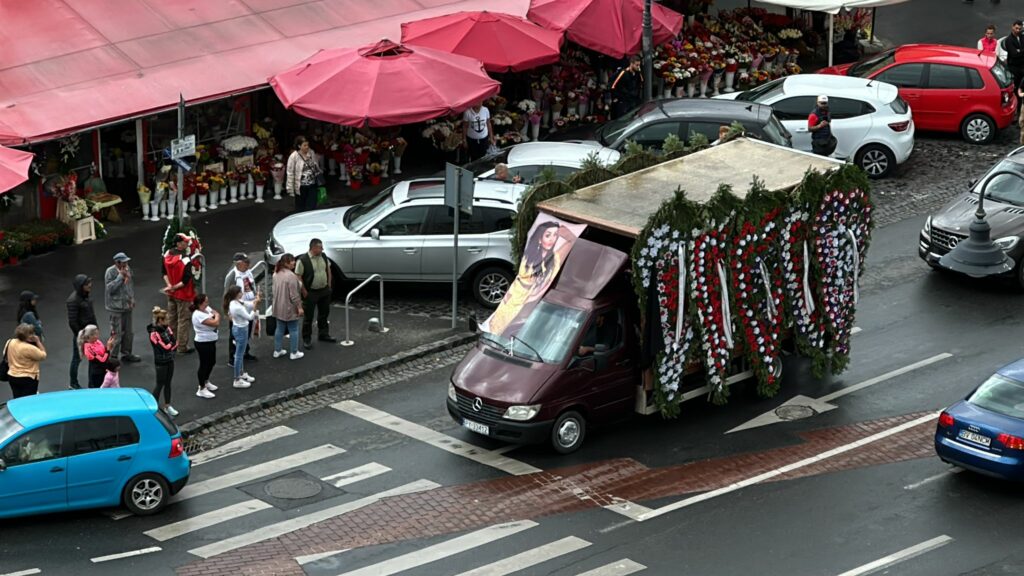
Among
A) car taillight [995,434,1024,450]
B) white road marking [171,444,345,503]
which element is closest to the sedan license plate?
car taillight [995,434,1024,450]

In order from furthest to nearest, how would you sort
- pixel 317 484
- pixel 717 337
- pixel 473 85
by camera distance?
pixel 473 85
pixel 717 337
pixel 317 484

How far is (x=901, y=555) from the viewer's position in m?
18.0

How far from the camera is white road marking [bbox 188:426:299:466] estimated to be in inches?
817

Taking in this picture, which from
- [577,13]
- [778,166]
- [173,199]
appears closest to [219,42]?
[173,199]

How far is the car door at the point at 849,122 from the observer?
1229 inches

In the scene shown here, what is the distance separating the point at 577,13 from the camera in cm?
3347

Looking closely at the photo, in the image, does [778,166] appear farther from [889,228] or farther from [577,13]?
[577,13]

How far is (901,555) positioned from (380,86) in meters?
14.8

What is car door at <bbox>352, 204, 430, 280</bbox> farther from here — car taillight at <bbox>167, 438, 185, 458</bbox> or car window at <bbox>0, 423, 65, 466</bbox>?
car window at <bbox>0, 423, 65, 466</bbox>

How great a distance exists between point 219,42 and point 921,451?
52.4 feet

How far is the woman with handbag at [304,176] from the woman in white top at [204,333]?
6.72 meters

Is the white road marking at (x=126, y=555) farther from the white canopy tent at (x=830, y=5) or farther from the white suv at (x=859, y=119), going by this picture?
the white canopy tent at (x=830, y=5)

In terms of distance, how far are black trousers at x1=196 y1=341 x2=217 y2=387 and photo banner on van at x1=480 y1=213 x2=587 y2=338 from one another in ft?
12.2

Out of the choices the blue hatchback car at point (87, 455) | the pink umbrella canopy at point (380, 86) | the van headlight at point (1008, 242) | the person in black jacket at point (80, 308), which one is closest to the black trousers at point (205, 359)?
the person in black jacket at point (80, 308)
